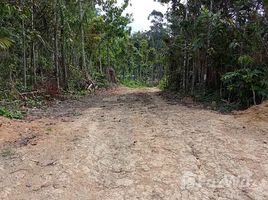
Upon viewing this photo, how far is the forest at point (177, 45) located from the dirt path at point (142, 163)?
3333mm

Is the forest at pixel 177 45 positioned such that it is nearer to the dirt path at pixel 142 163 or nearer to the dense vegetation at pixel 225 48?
the dense vegetation at pixel 225 48

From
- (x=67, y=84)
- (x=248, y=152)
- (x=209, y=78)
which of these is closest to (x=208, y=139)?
(x=248, y=152)

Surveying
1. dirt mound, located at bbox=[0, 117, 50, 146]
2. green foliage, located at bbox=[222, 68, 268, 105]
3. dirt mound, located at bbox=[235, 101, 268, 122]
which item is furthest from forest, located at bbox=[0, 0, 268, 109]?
dirt mound, located at bbox=[0, 117, 50, 146]

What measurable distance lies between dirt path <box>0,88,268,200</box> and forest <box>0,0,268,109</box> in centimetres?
333

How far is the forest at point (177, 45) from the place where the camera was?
1293 centimetres

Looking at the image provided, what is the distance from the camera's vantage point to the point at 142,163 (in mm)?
5918

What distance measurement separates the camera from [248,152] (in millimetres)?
6492

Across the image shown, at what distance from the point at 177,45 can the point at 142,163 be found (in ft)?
48.7

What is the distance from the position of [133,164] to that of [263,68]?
807 centimetres

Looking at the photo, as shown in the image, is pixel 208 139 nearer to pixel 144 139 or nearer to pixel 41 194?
pixel 144 139

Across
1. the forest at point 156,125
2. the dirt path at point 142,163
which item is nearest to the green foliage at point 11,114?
the forest at point 156,125

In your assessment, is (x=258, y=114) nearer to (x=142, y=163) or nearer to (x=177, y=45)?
(x=142, y=163)

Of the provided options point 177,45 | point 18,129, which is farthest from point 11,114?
point 177,45

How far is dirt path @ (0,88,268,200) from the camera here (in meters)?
4.79
